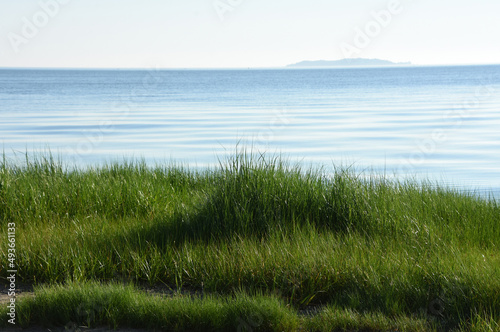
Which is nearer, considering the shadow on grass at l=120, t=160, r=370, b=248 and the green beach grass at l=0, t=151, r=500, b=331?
the green beach grass at l=0, t=151, r=500, b=331

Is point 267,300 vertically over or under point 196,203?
under

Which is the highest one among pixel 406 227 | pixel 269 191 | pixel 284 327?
pixel 269 191

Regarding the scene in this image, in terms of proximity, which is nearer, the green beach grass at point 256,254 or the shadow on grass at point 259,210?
the green beach grass at point 256,254

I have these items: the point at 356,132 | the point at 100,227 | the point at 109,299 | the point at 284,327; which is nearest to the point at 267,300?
the point at 284,327

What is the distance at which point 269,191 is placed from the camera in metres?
6.66

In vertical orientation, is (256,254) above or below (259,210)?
below

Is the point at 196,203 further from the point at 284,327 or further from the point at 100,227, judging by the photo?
the point at 284,327

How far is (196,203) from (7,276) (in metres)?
2.36

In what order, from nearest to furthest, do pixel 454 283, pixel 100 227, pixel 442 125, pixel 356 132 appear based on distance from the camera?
pixel 454 283 → pixel 100 227 → pixel 356 132 → pixel 442 125

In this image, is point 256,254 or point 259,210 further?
point 259,210

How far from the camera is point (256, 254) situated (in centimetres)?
545

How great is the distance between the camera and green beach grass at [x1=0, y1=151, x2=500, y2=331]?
14.9 feet

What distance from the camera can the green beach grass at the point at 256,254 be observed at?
454 centimetres

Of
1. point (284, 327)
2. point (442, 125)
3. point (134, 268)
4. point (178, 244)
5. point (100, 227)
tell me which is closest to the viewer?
point (284, 327)
